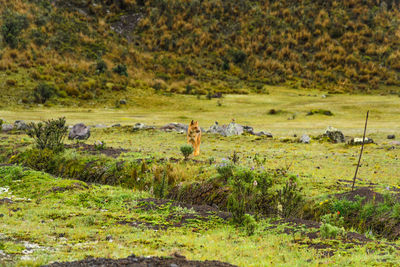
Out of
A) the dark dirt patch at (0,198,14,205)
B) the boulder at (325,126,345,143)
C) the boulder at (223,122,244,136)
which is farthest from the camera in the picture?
the boulder at (223,122,244,136)

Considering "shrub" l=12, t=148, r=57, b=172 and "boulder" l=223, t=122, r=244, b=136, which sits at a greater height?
"shrub" l=12, t=148, r=57, b=172

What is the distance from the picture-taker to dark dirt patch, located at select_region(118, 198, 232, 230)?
6.32m

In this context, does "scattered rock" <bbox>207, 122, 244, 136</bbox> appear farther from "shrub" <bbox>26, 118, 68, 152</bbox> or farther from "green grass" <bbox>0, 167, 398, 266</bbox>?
"green grass" <bbox>0, 167, 398, 266</bbox>

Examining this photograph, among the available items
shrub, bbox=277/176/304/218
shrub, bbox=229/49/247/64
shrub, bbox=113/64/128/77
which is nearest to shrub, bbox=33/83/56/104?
shrub, bbox=113/64/128/77

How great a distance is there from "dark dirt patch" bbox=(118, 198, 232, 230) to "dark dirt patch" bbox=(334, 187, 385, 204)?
2.49m

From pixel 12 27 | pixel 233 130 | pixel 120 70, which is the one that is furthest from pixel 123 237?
pixel 12 27

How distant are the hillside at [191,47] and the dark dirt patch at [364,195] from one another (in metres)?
29.4

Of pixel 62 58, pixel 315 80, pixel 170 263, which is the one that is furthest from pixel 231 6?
pixel 170 263

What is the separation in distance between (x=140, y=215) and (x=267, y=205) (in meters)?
2.71

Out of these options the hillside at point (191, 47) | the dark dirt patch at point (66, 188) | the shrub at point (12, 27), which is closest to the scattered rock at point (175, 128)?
the dark dirt patch at point (66, 188)

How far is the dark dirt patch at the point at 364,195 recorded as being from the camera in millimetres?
7148

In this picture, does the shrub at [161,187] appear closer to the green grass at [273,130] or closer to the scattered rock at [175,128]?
the green grass at [273,130]

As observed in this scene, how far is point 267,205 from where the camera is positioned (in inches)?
305

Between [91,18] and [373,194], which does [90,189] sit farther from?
[91,18]
